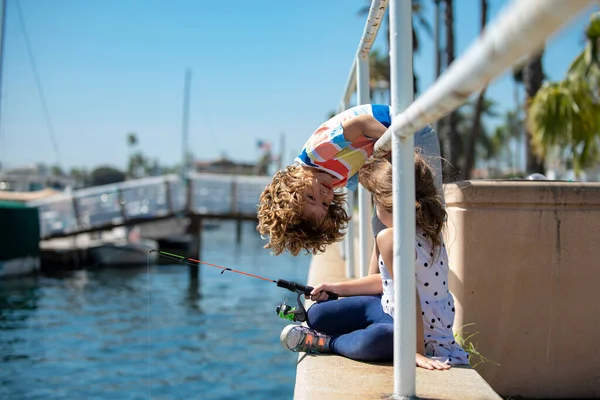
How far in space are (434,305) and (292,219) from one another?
2.45ft

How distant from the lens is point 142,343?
11.2m

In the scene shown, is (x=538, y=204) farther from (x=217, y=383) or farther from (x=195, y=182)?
(x=195, y=182)

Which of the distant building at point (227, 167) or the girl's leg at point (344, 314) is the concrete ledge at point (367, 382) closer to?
the girl's leg at point (344, 314)

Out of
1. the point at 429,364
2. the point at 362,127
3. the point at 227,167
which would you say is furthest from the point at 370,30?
the point at 227,167

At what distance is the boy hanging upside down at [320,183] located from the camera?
125 inches

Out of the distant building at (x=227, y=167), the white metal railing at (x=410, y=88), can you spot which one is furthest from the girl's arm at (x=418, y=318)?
the distant building at (x=227, y=167)

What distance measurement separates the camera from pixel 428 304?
3.00 metres

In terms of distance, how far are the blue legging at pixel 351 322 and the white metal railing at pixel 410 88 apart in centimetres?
59

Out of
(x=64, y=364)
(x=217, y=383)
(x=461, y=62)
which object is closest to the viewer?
(x=461, y=62)

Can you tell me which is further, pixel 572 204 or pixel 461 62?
pixel 572 204

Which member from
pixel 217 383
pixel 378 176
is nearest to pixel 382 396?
pixel 378 176

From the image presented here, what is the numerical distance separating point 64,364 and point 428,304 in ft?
25.9

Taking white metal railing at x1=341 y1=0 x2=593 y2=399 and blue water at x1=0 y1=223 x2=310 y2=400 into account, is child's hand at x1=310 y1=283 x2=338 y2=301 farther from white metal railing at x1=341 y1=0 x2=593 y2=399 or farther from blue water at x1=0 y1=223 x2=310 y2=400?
blue water at x1=0 y1=223 x2=310 y2=400

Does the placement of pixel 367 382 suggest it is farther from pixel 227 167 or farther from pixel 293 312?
pixel 227 167
